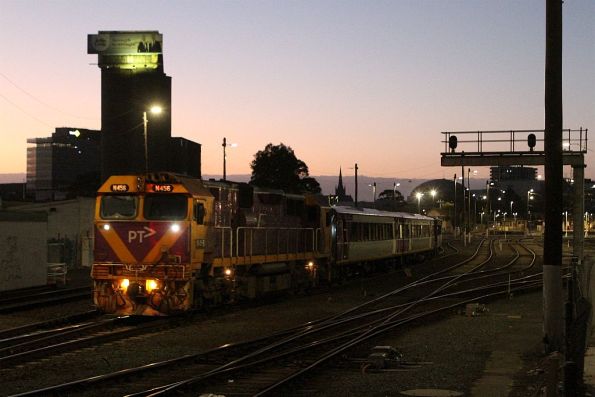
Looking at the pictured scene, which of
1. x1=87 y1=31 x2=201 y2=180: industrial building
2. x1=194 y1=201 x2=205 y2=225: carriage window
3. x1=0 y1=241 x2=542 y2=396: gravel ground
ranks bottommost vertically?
x1=0 y1=241 x2=542 y2=396: gravel ground

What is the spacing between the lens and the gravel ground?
461 inches

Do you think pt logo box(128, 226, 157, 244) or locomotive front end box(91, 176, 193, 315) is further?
pt logo box(128, 226, 157, 244)

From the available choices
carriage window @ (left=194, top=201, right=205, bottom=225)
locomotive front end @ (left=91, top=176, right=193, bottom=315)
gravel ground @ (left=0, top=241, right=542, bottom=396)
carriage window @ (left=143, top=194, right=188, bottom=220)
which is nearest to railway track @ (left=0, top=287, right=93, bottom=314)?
gravel ground @ (left=0, top=241, right=542, bottom=396)

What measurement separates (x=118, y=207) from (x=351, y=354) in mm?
7746

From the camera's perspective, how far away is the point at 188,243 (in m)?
18.7

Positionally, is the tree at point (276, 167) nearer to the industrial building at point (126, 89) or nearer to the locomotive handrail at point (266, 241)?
the industrial building at point (126, 89)

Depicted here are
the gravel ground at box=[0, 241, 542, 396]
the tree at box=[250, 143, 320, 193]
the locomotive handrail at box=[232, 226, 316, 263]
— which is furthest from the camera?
the tree at box=[250, 143, 320, 193]

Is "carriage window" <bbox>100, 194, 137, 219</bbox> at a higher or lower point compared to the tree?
lower

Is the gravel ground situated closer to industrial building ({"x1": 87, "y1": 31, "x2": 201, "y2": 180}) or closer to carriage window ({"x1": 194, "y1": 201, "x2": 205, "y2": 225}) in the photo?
carriage window ({"x1": 194, "y1": 201, "x2": 205, "y2": 225})

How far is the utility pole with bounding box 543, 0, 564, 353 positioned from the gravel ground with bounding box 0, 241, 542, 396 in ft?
2.44

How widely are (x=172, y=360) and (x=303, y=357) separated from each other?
8.28ft

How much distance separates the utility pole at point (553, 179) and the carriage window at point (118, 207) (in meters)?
9.95

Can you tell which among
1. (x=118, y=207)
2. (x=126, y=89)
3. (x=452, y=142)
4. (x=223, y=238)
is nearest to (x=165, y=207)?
(x=118, y=207)

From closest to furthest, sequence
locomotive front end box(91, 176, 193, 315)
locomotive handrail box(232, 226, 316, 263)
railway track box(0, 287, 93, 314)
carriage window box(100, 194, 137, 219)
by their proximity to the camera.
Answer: locomotive front end box(91, 176, 193, 315), carriage window box(100, 194, 137, 219), locomotive handrail box(232, 226, 316, 263), railway track box(0, 287, 93, 314)
